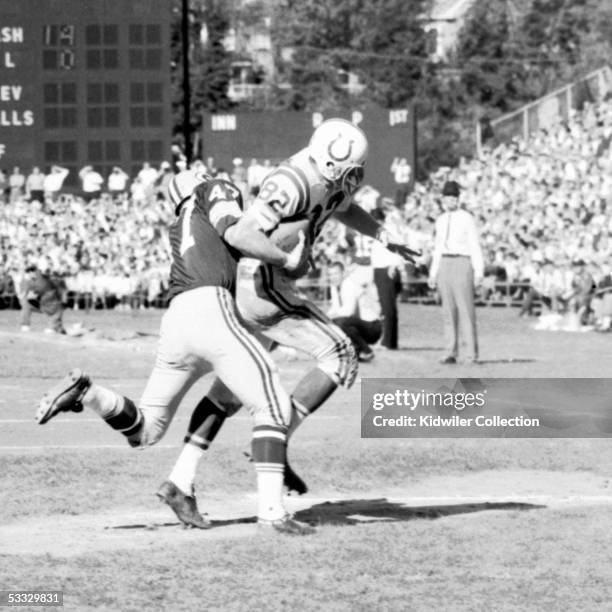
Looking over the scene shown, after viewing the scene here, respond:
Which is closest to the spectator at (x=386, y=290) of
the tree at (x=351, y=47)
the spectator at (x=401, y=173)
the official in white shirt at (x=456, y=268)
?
the official in white shirt at (x=456, y=268)

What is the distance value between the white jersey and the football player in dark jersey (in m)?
0.13

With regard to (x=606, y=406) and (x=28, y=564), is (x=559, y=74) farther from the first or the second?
(x=28, y=564)

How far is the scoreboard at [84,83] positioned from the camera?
3509 cm

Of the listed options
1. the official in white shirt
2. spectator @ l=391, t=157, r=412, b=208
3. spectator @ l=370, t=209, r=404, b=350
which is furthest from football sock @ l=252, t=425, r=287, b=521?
spectator @ l=391, t=157, r=412, b=208

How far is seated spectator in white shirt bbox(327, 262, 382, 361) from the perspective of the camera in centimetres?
1925

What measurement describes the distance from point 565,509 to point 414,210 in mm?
31754

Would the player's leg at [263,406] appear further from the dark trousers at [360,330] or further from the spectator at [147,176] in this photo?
the spectator at [147,176]

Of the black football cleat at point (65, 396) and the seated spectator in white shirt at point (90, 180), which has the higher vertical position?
the seated spectator in white shirt at point (90, 180)

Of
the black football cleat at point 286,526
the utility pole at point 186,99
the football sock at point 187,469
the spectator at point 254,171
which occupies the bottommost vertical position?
the black football cleat at point 286,526

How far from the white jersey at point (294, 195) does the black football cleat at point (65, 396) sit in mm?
1165

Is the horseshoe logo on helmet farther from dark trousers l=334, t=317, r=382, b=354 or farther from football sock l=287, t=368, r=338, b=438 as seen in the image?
dark trousers l=334, t=317, r=382, b=354

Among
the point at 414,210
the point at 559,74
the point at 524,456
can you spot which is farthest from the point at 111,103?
the point at 559,74

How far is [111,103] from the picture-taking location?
36062mm

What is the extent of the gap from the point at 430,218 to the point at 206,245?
100 ft
